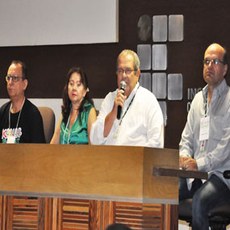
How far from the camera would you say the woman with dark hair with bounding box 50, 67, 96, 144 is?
14.7 ft

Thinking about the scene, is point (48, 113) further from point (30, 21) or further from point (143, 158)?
point (143, 158)

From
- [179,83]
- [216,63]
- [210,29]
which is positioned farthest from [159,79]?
[216,63]

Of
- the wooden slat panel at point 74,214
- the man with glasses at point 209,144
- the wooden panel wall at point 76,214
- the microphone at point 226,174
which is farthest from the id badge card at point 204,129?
the wooden slat panel at point 74,214

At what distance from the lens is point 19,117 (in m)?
4.63

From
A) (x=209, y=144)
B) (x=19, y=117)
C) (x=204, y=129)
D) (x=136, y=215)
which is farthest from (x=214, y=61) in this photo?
(x=136, y=215)

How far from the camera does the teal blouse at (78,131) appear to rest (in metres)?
4.46

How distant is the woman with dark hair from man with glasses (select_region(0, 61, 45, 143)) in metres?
0.16

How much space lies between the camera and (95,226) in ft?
9.47

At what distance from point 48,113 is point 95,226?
6.43ft

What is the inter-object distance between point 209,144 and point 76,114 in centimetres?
103

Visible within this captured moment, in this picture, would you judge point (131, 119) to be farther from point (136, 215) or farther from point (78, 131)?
point (136, 215)

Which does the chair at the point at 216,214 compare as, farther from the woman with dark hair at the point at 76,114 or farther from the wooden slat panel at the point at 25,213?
the wooden slat panel at the point at 25,213

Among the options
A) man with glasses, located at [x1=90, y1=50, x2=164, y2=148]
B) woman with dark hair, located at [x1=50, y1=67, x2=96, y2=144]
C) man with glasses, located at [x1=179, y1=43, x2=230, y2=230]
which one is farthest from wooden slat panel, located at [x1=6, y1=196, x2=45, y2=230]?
woman with dark hair, located at [x1=50, y1=67, x2=96, y2=144]

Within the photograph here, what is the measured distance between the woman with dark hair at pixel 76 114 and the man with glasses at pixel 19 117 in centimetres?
16
